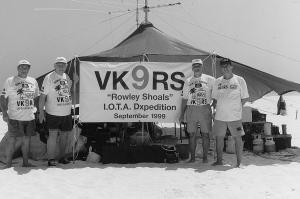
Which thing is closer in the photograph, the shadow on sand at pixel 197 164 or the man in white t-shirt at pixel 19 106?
the man in white t-shirt at pixel 19 106

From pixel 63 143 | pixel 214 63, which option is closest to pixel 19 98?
pixel 63 143

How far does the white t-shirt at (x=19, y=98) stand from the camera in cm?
634

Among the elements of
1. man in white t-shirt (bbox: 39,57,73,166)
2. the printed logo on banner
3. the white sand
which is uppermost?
the printed logo on banner

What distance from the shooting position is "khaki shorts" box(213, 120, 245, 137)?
6500 mm

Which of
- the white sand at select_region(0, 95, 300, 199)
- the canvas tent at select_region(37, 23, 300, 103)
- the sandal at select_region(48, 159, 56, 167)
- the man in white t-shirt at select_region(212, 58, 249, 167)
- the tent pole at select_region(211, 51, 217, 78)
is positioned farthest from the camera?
the canvas tent at select_region(37, 23, 300, 103)

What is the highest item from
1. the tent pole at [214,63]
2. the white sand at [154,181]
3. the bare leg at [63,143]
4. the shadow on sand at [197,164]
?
the tent pole at [214,63]

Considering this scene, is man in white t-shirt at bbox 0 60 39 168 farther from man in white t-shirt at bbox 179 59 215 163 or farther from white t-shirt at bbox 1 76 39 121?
man in white t-shirt at bbox 179 59 215 163

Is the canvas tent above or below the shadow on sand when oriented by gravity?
above

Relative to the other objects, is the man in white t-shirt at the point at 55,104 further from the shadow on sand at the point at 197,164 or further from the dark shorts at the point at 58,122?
the shadow on sand at the point at 197,164

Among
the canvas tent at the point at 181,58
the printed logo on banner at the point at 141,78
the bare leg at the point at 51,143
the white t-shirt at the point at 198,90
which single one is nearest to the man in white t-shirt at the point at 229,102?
the white t-shirt at the point at 198,90

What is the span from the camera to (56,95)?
652 cm

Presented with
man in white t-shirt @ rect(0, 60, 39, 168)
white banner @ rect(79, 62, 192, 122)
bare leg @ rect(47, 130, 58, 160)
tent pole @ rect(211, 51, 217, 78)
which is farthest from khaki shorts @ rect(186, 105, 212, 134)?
man in white t-shirt @ rect(0, 60, 39, 168)

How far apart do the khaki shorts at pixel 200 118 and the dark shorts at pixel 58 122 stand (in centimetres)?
200

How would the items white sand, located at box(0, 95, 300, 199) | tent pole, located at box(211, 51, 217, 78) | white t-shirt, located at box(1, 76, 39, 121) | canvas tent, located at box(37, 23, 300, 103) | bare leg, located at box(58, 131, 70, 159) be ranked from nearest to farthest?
white sand, located at box(0, 95, 300, 199)
white t-shirt, located at box(1, 76, 39, 121)
bare leg, located at box(58, 131, 70, 159)
tent pole, located at box(211, 51, 217, 78)
canvas tent, located at box(37, 23, 300, 103)
